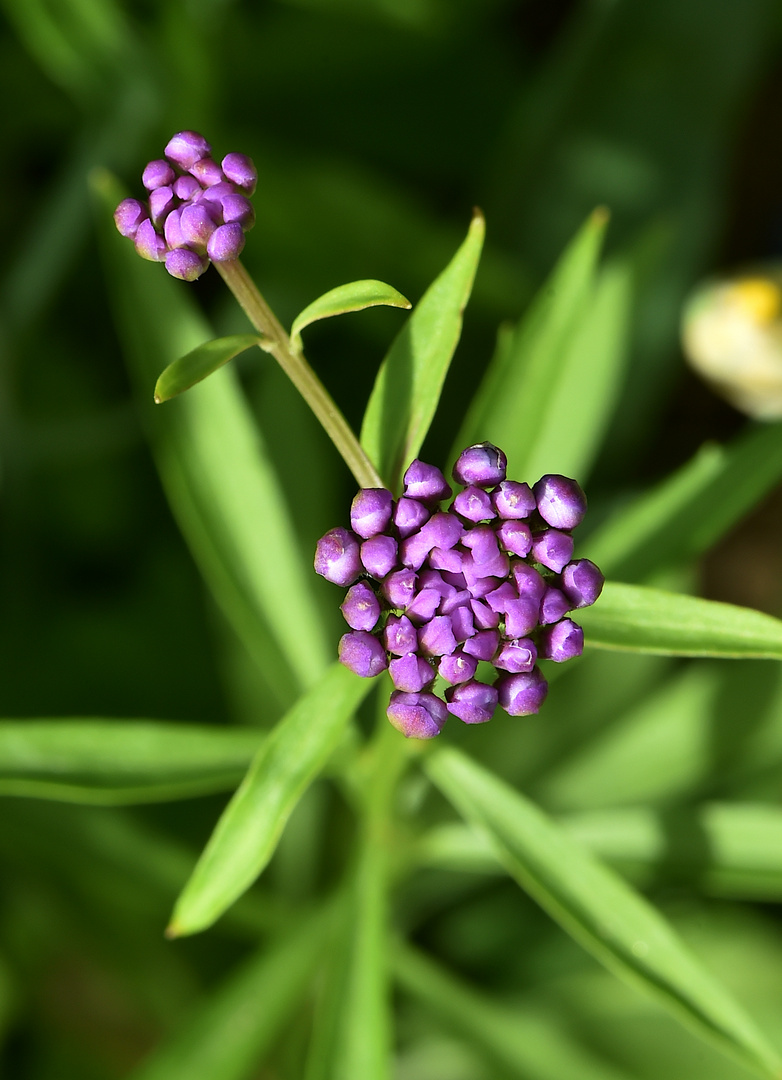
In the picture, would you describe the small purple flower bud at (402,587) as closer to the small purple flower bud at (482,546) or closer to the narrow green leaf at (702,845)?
the small purple flower bud at (482,546)

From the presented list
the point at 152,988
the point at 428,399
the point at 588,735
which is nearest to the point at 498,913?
the point at 588,735

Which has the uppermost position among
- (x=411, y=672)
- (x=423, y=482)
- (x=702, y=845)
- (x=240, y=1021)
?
(x=423, y=482)

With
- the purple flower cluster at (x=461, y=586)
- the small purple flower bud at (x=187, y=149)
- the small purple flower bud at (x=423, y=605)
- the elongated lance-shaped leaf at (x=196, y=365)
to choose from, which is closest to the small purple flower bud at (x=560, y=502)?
the purple flower cluster at (x=461, y=586)

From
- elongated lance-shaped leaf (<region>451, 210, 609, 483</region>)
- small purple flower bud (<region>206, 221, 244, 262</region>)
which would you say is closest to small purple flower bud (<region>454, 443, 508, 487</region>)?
small purple flower bud (<region>206, 221, 244, 262</region>)

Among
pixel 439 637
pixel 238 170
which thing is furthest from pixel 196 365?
pixel 439 637

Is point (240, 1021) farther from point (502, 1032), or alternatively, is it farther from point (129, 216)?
point (129, 216)

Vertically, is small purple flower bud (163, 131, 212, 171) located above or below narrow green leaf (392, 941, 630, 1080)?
above

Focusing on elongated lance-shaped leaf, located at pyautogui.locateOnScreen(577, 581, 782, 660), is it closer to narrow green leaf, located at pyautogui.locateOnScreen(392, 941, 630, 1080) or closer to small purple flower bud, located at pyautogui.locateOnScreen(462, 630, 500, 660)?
small purple flower bud, located at pyautogui.locateOnScreen(462, 630, 500, 660)
